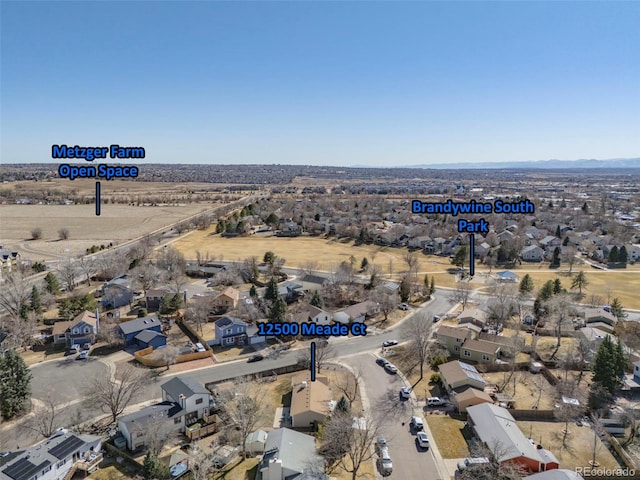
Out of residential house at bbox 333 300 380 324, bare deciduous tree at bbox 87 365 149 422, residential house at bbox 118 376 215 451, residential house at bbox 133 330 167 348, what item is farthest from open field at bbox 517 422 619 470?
residential house at bbox 133 330 167 348

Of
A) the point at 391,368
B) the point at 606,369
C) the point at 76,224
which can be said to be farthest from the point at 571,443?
the point at 76,224

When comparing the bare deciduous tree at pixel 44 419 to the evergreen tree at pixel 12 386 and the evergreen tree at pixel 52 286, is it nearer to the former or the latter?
the evergreen tree at pixel 12 386

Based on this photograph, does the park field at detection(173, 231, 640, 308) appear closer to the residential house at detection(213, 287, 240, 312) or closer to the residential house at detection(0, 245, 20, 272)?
the residential house at detection(213, 287, 240, 312)

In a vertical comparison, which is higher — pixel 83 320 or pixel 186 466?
pixel 83 320

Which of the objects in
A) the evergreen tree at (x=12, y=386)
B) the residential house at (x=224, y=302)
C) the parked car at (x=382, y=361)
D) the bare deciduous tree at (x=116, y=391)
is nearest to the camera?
the bare deciduous tree at (x=116, y=391)

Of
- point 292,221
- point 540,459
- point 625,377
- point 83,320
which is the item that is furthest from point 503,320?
point 292,221

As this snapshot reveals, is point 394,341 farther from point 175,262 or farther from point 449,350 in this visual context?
point 175,262

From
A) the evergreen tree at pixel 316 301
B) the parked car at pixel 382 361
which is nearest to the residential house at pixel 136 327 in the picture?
the evergreen tree at pixel 316 301
